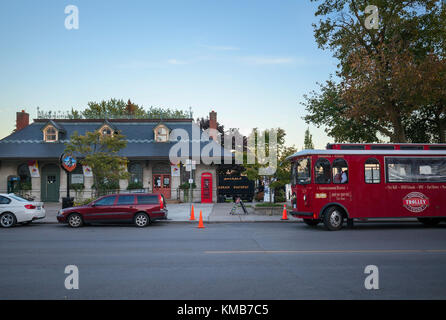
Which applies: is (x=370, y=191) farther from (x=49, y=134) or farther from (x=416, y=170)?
(x=49, y=134)

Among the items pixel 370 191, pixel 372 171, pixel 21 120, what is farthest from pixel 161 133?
pixel 370 191

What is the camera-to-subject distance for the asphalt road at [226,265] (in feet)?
18.8

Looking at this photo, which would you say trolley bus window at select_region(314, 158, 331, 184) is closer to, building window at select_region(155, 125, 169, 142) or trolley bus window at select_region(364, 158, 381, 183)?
trolley bus window at select_region(364, 158, 381, 183)

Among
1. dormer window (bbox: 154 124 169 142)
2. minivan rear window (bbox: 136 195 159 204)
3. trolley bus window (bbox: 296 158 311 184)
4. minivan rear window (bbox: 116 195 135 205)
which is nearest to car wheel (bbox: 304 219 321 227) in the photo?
trolley bus window (bbox: 296 158 311 184)

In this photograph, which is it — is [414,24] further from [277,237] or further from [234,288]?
[234,288]

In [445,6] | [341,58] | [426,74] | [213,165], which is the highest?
[445,6]

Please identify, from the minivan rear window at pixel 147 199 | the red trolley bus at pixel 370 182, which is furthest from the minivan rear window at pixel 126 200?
the red trolley bus at pixel 370 182

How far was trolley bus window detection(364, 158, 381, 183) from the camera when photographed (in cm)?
1445

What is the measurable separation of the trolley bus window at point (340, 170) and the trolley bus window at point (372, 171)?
87 centimetres

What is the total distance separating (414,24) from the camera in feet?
72.4

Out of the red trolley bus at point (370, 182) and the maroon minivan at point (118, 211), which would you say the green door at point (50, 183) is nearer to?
the maroon minivan at point (118, 211)
